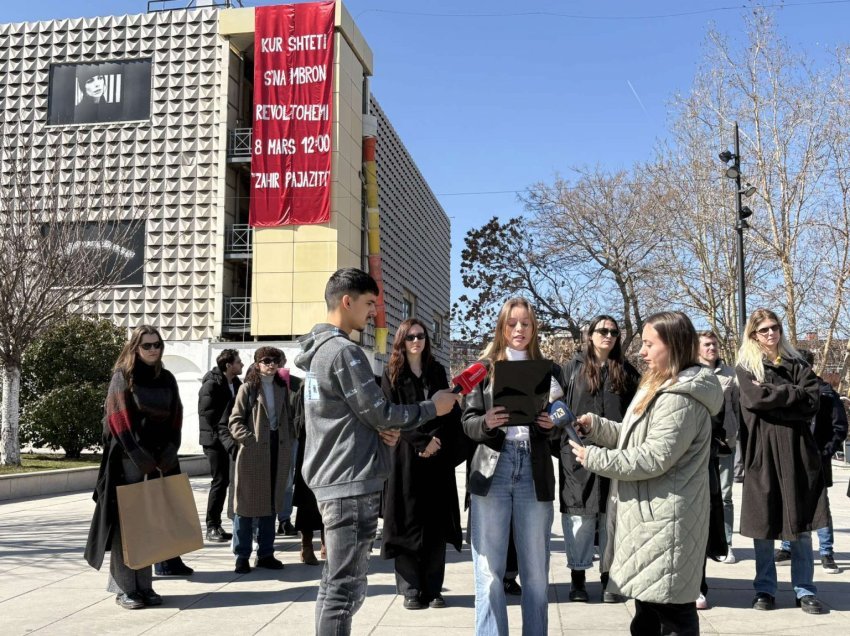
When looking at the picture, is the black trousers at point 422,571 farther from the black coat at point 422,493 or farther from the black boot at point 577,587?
the black boot at point 577,587

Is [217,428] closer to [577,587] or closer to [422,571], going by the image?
[422,571]

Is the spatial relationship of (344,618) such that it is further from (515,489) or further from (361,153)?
(361,153)

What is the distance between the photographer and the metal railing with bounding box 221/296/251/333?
2702cm

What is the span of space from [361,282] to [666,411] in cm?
148

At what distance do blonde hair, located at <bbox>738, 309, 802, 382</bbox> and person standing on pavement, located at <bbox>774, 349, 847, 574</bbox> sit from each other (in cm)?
36

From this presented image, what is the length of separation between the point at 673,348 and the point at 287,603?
346 centimetres

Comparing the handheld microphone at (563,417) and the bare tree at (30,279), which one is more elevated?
the bare tree at (30,279)

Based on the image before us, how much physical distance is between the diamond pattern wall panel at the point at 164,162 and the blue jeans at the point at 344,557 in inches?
964

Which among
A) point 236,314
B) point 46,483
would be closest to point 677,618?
point 46,483

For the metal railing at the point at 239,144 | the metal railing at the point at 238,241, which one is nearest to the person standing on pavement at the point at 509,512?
the metal railing at the point at 238,241

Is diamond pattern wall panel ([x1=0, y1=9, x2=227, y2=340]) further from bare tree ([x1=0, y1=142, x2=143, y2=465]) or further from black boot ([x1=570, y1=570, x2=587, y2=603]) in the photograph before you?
black boot ([x1=570, y1=570, x2=587, y2=603])

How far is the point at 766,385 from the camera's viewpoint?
5.24m

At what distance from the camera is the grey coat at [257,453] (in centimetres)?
663

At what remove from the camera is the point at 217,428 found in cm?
827
